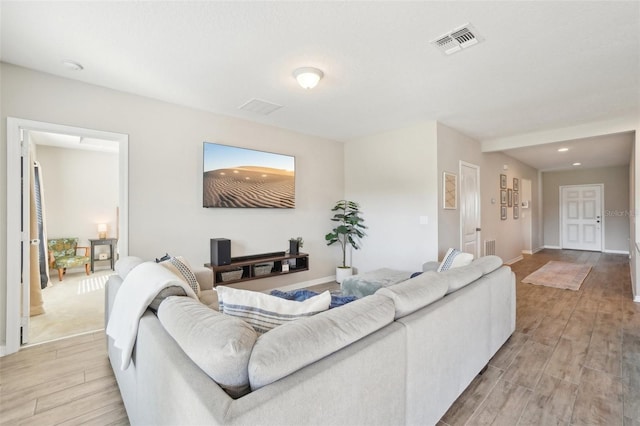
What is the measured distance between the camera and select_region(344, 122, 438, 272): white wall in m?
4.15

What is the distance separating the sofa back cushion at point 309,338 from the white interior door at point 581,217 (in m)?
9.99

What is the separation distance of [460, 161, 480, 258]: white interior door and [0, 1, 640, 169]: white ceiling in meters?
1.42

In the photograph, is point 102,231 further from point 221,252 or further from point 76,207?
point 221,252

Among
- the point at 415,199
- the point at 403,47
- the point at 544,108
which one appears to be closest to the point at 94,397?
the point at 403,47

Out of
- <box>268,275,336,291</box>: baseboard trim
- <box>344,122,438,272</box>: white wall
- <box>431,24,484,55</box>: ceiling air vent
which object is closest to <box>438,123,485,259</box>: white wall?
<box>344,122,438,272</box>: white wall

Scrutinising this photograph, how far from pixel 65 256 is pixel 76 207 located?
1015 mm

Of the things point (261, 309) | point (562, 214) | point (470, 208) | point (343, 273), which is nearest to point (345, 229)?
point (343, 273)

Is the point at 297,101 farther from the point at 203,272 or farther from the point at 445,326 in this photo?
the point at 445,326

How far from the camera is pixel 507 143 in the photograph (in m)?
5.01

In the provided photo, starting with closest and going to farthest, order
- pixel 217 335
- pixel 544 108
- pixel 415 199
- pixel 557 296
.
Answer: pixel 217 335, pixel 544 108, pixel 557 296, pixel 415 199

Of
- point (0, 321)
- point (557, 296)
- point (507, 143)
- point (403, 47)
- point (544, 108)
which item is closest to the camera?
point (403, 47)

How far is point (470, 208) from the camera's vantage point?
497cm

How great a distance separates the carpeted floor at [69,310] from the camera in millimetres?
2936

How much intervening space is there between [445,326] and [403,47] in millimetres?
2009
